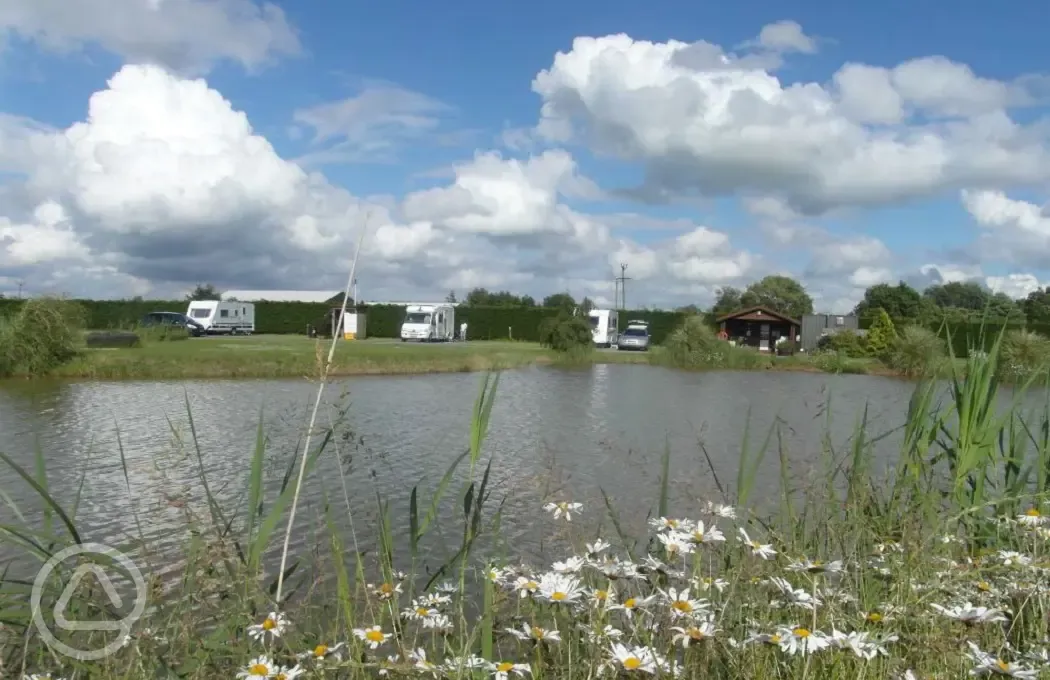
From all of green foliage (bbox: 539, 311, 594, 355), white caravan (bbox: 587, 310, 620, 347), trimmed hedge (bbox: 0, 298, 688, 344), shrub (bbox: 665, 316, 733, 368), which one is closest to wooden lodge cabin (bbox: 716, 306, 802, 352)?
trimmed hedge (bbox: 0, 298, 688, 344)

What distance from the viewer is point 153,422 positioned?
1292 centimetres

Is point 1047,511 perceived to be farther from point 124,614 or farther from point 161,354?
point 161,354

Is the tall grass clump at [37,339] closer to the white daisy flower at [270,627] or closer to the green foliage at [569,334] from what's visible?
the green foliage at [569,334]

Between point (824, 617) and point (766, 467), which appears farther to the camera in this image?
point (766, 467)

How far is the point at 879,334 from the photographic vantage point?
3606cm

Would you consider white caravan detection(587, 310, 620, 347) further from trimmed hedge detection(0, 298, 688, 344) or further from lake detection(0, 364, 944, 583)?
lake detection(0, 364, 944, 583)

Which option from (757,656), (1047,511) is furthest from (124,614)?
(1047,511)

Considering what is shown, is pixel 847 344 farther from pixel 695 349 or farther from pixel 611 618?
pixel 611 618

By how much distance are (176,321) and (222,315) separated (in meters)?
3.81

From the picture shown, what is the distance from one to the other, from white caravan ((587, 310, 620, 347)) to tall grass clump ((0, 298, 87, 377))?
2554 cm

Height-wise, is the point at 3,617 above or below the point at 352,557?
above

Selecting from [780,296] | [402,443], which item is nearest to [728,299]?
[780,296]

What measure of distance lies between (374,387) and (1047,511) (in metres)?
16.2

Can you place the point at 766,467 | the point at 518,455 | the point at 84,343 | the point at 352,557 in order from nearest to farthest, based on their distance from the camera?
the point at 352,557 < the point at 766,467 < the point at 518,455 < the point at 84,343
